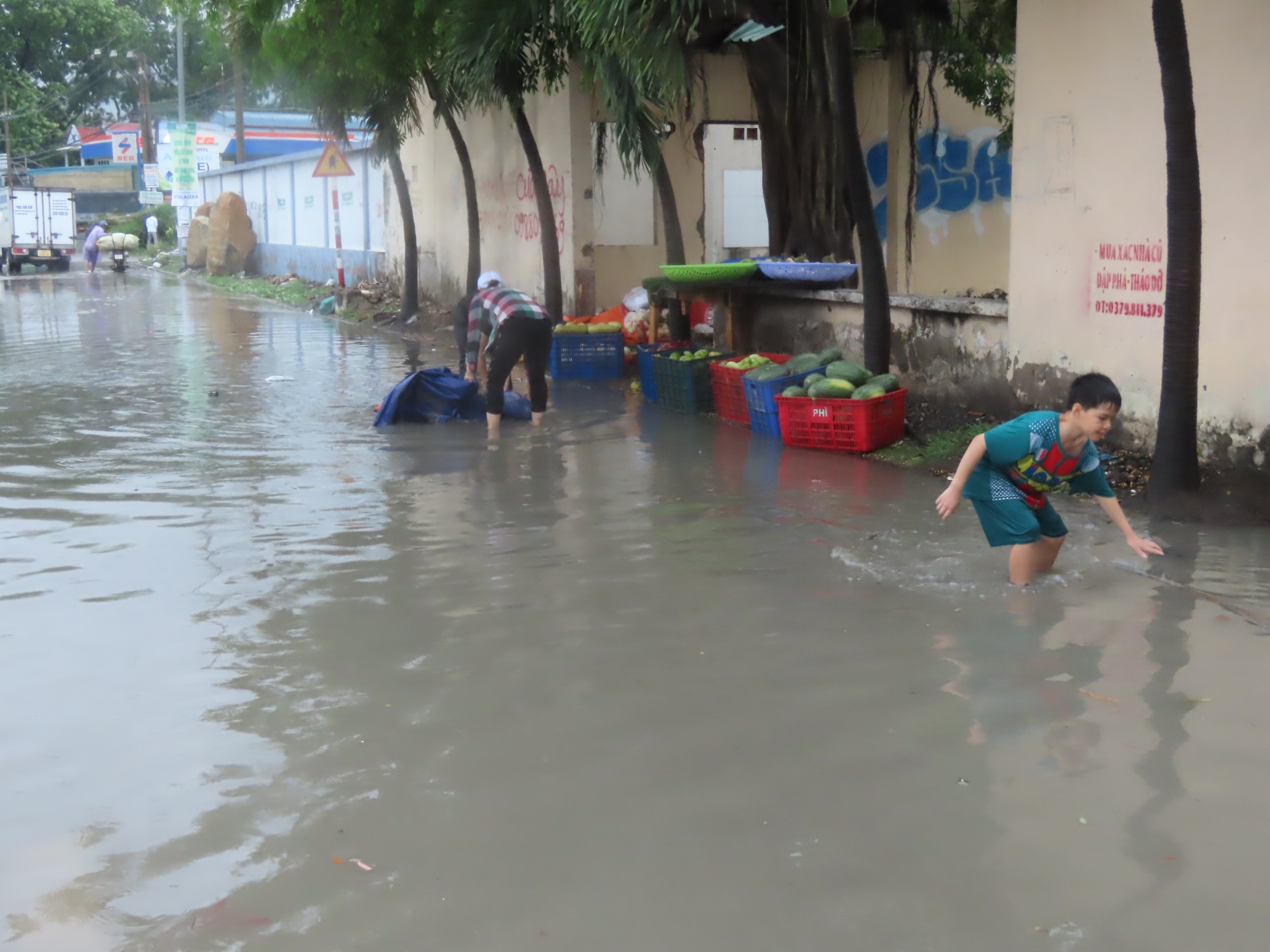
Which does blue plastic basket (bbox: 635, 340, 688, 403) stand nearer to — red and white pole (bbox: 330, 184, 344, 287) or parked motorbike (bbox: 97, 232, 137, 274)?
red and white pole (bbox: 330, 184, 344, 287)

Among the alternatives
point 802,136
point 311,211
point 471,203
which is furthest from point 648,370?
point 311,211

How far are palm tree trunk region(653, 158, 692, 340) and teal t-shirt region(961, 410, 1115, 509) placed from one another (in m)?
8.65

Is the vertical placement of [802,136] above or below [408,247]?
above

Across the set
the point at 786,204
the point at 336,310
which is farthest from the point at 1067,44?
the point at 336,310

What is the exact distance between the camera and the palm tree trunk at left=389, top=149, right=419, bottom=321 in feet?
72.8

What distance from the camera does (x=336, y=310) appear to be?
81.6ft

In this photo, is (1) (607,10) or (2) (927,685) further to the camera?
(1) (607,10)

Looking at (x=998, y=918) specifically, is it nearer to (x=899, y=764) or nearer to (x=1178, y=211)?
(x=899, y=764)

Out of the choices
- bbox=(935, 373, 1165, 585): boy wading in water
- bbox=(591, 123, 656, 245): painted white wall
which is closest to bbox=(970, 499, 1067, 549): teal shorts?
bbox=(935, 373, 1165, 585): boy wading in water

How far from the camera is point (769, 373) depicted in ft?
34.6

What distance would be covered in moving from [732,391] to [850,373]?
5.08ft

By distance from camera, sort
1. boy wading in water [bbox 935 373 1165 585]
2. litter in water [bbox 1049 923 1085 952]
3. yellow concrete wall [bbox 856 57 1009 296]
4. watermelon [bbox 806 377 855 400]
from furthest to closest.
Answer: yellow concrete wall [bbox 856 57 1009 296]
watermelon [bbox 806 377 855 400]
boy wading in water [bbox 935 373 1165 585]
litter in water [bbox 1049 923 1085 952]

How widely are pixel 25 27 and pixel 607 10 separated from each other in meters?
54.0

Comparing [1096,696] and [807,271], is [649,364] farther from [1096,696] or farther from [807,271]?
[1096,696]
